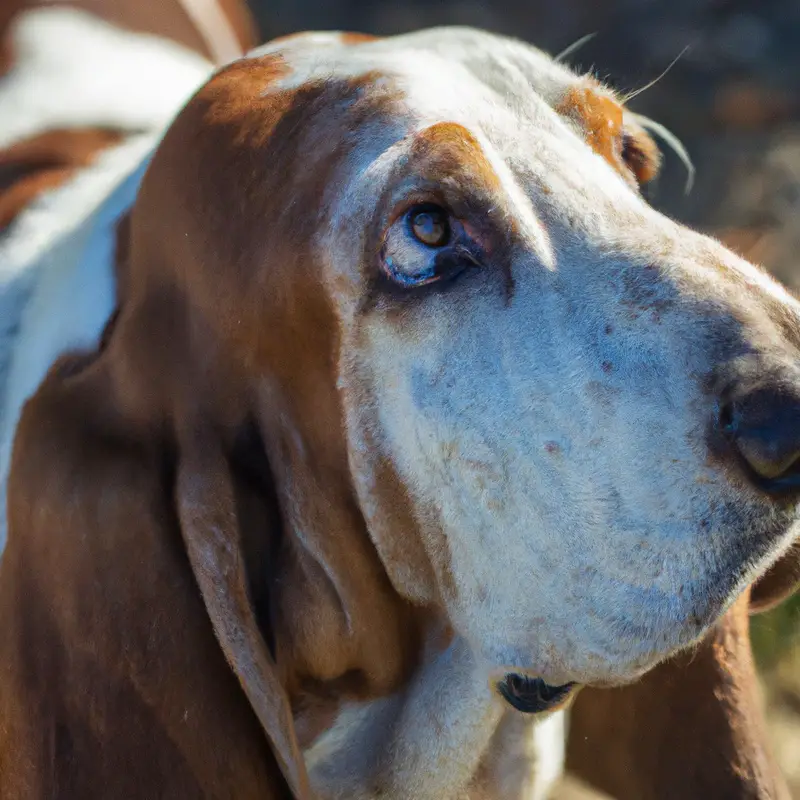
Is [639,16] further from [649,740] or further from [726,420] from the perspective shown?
[726,420]

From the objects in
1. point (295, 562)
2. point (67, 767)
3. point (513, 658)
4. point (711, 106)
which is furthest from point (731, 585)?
point (711, 106)

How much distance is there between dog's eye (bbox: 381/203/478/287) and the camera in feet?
5.28

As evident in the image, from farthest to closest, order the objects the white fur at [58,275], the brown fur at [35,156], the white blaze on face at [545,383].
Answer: the brown fur at [35,156] → the white fur at [58,275] → the white blaze on face at [545,383]

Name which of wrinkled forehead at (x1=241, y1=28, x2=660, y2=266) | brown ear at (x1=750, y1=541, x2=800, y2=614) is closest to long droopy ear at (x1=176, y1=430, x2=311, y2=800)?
wrinkled forehead at (x1=241, y1=28, x2=660, y2=266)

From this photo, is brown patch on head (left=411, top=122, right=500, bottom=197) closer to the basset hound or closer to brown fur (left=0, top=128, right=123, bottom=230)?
the basset hound

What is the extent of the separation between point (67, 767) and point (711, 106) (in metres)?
3.97

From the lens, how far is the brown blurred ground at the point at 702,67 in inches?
172

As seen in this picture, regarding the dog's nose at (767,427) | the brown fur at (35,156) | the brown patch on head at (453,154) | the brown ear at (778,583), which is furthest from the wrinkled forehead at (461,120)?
the brown fur at (35,156)

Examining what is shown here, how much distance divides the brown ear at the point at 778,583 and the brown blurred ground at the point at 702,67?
6.42 feet

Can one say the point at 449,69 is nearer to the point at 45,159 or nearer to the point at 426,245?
the point at 426,245

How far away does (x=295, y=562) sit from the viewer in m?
1.83

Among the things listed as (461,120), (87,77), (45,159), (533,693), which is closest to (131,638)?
(533,693)

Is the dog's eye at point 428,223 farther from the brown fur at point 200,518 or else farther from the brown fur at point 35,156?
the brown fur at point 35,156

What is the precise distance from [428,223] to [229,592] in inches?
23.9
